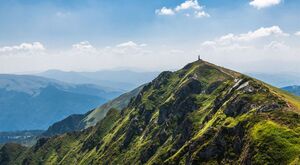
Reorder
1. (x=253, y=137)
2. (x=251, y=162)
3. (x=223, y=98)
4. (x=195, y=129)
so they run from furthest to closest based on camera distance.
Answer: (x=195, y=129) < (x=223, y=98) < (x=253, y=137) < (x=251, y=162)

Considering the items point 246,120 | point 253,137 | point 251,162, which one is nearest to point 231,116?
point 246,120

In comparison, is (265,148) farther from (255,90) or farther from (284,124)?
(255,90)

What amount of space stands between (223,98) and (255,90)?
99.8 ft

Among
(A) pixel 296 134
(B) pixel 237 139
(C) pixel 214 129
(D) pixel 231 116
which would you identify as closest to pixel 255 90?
(D) pixel 231 116

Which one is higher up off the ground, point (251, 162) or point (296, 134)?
point (296, 134)

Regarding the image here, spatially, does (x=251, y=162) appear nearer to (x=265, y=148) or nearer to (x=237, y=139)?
(x=265, y=148)

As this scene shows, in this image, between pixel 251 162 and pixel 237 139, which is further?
pixel 237 139

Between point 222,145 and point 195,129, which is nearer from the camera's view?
Result: point 222,145

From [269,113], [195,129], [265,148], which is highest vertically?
[269,113]

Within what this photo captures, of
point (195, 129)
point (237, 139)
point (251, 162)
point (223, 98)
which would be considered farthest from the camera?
point (195, 129)

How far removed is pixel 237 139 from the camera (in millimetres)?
121562

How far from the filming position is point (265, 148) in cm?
10562

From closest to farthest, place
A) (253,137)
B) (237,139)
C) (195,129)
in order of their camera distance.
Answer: (253,137)
(237,139)
(195,129)

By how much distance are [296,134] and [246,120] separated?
21891mm
